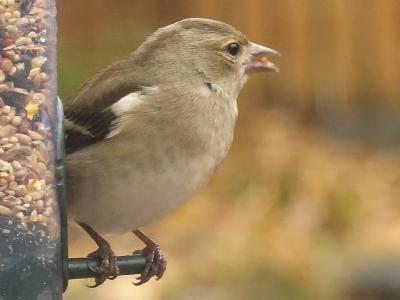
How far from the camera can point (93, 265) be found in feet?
13.3

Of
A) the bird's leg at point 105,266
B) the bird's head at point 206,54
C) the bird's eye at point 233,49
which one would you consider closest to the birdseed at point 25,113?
the bird's leg at point 105,266

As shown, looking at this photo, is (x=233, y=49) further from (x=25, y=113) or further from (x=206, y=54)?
(x=25, y=113)

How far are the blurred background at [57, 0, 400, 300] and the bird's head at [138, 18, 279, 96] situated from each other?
1.54 m

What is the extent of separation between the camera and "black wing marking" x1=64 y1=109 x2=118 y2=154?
4074 mm

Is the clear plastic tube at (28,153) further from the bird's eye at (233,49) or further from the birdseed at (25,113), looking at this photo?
the bird's eye at (233,49)

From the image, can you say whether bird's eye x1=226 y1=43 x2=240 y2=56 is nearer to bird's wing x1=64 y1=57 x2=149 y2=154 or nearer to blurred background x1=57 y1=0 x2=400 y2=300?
bird's wing x1=64 y1=57 x2=149 y2=154

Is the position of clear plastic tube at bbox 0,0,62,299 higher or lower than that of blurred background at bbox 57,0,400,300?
higher

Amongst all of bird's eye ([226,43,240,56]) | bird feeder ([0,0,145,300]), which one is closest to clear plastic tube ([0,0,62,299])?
bird feeder ([0,0,145,300])

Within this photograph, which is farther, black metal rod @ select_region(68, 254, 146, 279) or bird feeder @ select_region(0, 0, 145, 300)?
black metal rod @ select_region(68, 254, 146, 279)

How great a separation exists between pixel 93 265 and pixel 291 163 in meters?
4.52

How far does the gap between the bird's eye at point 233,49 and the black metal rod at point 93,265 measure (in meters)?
0.74

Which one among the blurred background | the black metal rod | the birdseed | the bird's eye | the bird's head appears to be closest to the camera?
the birdseed

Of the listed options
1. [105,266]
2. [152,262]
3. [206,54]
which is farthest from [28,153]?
[206,54]

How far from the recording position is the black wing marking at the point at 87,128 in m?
4.07
